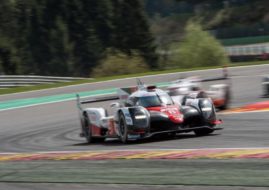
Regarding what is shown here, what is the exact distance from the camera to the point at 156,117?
12203 mm

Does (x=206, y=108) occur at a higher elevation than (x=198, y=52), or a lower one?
lower

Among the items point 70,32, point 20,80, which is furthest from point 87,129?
point 70,32

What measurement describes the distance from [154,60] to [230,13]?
32903mm

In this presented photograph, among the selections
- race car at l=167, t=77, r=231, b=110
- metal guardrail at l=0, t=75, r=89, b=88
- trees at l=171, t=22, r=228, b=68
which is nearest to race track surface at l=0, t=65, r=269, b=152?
race car at l=167, t=77, r=231, b=110

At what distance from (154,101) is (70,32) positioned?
79.5 m

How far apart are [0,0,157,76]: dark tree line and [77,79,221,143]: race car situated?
65.3 metres

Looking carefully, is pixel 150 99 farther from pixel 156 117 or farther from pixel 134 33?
pixel 134 33

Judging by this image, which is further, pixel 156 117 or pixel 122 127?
pixel 122 127

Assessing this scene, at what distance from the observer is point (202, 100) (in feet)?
42.0

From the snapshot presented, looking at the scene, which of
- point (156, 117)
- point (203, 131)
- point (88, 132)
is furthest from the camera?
point (88, 132)

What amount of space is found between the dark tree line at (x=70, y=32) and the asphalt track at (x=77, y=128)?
50.7m

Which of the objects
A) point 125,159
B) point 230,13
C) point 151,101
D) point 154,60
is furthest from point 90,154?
point 230,13

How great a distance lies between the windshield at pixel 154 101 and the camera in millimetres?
12695

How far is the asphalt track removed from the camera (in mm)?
11477
